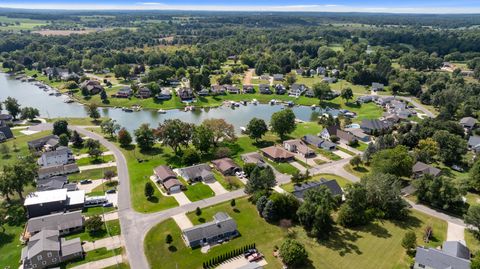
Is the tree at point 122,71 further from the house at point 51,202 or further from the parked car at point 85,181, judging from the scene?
the house at point 51,202

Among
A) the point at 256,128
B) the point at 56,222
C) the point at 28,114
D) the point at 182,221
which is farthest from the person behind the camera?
the point at 28,114

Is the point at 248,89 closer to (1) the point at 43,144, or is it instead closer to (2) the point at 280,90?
(2) the point at 280,90

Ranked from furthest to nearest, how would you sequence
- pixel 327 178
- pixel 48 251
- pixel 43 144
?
pixel 43 144 < pixel 327 178 < pixel 48 251

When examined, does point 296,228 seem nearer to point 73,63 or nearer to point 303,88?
point 303,88

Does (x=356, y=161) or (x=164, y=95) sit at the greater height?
(x=356, y=161)

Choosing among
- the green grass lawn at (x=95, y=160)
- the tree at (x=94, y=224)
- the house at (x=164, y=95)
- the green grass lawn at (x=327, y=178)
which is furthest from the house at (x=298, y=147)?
the house at (x=164, y=95)

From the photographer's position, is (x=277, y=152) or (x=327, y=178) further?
(x=277, y=152)

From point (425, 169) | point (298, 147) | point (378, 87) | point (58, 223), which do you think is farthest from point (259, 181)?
point (378, 87)

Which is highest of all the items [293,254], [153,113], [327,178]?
[293,254]
